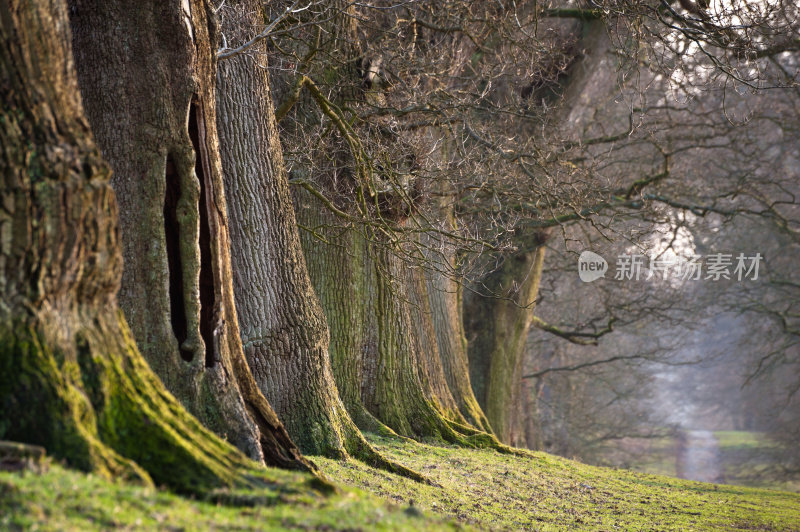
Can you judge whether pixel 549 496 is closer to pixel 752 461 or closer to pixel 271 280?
pixel 271 280

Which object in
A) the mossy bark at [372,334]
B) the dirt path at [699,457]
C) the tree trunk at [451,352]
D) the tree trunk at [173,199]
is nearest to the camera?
the tree trunk at [173,199]

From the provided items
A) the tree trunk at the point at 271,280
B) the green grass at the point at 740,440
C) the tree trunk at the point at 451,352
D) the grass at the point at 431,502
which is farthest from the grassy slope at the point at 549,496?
the green grass at the point at 740,440

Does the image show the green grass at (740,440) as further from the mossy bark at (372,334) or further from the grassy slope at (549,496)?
the mossy bark at (372,334)

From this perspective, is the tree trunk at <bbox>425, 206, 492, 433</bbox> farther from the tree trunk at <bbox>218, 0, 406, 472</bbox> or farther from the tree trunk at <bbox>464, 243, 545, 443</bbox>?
the tree trunk at <bbox>218, 0, 406, 472</bbox>

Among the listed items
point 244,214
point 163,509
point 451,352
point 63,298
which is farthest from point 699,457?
point 63,298

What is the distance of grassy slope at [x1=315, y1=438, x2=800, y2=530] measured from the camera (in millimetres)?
6492

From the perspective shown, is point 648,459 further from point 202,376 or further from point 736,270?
point 202,376

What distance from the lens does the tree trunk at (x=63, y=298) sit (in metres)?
3.26

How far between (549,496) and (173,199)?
5.44m

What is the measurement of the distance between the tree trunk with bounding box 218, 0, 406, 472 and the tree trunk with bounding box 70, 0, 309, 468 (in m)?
1.70

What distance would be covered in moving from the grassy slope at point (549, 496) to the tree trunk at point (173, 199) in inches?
63.0

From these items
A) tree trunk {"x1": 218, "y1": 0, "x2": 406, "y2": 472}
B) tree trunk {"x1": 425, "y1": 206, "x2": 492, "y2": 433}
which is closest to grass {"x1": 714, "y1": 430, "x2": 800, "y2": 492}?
tree trunk {"x1": 425, "y1": 206, "x2": 492, "y2": 433}

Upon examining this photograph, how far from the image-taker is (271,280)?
23.1ft

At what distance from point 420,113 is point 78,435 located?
7205 mm
